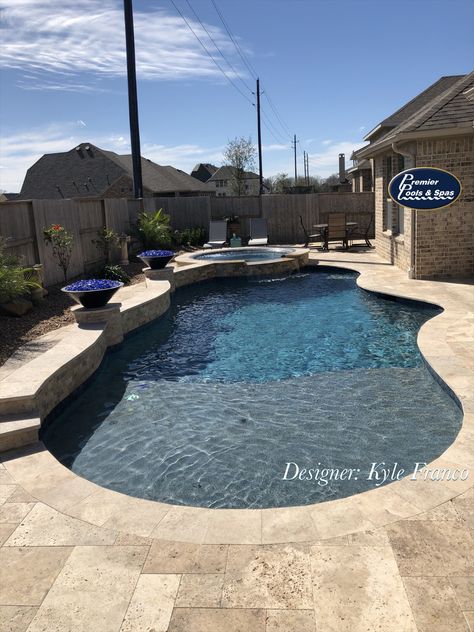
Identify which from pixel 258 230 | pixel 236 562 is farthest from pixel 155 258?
pixel 236 562

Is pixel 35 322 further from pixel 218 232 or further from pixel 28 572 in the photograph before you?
pixel 218 232

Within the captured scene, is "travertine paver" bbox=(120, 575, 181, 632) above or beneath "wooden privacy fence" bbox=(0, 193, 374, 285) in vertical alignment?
beneath

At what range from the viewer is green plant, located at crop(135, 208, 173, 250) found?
17625 millimetres

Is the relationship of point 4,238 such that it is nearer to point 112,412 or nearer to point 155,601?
point 112,412

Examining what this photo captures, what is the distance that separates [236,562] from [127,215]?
16.4 metres

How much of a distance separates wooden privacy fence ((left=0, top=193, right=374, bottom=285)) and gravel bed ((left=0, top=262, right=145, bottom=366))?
1.09 metres

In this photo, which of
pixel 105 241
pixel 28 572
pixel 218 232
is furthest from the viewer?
pixel 218 232

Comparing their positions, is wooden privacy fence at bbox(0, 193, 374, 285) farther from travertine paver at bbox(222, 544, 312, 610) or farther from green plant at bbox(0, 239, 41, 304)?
travertine paver at bbox(222, 544, 312, 610)

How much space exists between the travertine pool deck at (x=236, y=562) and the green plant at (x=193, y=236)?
16617 millimetres

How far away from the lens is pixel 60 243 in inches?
Result: 434

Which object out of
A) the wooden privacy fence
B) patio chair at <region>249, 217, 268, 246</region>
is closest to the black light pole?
the wooden privacy fence

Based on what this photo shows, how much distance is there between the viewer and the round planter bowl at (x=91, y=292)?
8.12 metres

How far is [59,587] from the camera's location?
113 inches

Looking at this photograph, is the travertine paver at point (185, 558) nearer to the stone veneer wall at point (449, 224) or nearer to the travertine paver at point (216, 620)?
the travertine paver at point (216, 620)
